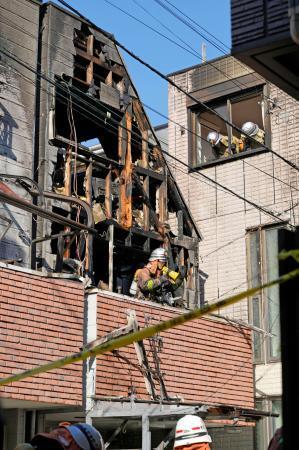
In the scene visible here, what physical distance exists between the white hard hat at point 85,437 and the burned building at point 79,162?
9.04 meters

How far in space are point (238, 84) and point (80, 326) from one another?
8.77 m

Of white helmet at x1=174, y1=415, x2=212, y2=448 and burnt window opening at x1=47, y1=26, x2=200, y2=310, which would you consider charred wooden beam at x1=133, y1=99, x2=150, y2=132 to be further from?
white helmet at x1=174, y1=415, x2=212, y2=448

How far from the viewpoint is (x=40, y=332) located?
12703 mm

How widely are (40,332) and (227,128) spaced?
9554 mm

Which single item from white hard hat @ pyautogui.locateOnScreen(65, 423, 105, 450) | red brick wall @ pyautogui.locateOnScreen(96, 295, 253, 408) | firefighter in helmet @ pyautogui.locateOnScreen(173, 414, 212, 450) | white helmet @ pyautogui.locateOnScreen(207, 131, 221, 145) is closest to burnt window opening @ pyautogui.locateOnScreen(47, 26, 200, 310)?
red brick wall @ pyautogui.locateOnScreen(96, 295, 253, 408)

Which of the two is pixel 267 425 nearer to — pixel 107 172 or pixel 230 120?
pixel 107 172

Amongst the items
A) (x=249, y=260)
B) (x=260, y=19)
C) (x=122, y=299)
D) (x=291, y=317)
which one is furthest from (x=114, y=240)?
(x=291, y=317)

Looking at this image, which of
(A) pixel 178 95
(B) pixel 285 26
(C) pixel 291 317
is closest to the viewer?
(C) pixel 291 317

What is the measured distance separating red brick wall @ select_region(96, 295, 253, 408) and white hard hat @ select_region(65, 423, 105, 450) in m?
8.38

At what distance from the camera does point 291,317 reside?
470 cm

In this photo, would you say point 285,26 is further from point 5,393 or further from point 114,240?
point 114,240

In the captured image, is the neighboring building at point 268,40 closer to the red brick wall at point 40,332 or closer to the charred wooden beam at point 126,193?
the red brick wall at point 40,332

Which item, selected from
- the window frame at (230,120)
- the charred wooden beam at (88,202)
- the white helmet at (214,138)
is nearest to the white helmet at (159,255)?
the charred wooden beam at (88,202)

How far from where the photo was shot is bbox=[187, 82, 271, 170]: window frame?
1970 cm
